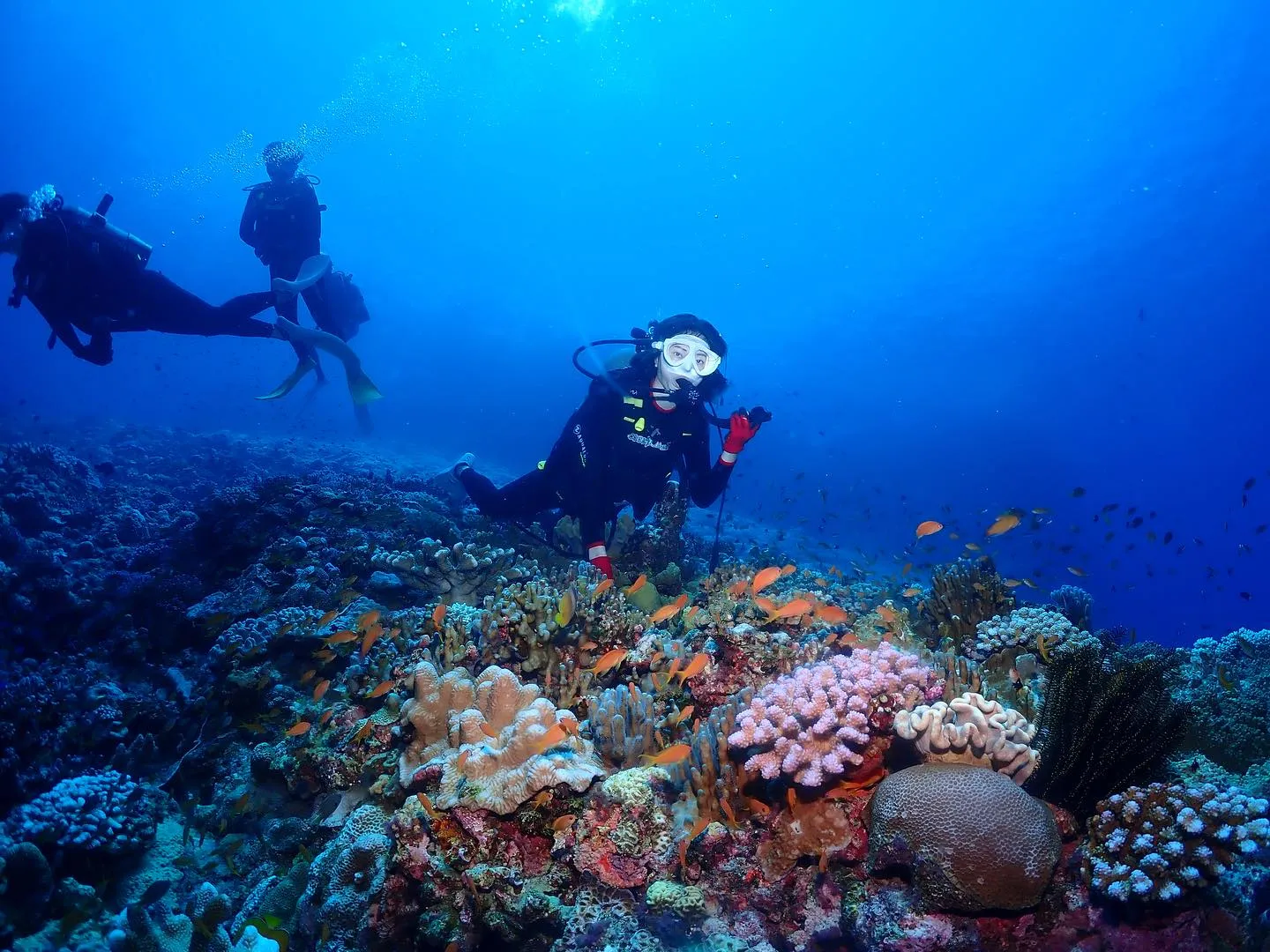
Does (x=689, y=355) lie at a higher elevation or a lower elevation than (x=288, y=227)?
lower

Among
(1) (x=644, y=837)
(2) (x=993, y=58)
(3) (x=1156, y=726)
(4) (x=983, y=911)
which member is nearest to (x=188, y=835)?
(1) (x=644, y=837)

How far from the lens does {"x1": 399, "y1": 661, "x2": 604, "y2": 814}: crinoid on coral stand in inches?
116

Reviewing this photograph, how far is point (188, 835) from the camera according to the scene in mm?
4410

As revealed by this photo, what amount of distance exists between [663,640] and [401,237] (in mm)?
124795

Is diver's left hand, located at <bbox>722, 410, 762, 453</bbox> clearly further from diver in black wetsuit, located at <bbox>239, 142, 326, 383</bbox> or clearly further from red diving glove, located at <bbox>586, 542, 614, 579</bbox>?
diver in black wetsuit, located at <bbox>239, 142, 326, 383</bbox>

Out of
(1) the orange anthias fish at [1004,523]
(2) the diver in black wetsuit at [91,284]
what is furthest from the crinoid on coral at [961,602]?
(2) the diver in black wetsuit at [91,284]

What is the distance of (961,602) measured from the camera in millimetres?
7051

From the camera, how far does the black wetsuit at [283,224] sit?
40.8 ft

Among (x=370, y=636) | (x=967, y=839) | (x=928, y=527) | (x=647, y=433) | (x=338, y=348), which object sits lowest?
(x=967, y=839)

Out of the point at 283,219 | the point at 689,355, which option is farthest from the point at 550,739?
the point at 283,219

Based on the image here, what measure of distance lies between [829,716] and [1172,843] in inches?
55.1

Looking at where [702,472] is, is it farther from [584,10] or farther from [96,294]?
[584,10]

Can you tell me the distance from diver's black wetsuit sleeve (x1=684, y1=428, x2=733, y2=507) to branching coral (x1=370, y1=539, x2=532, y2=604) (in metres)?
2.65

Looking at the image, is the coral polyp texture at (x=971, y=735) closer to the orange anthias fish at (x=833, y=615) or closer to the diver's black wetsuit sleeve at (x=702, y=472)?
the orange anthias fish at (x=833, y=615)
